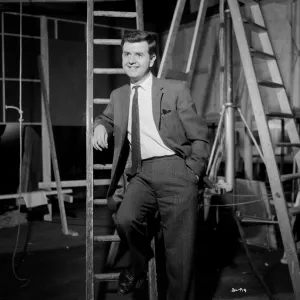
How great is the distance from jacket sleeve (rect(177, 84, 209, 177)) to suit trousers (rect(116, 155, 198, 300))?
0.07 meters

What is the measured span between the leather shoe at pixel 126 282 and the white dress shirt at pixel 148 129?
0.84 m

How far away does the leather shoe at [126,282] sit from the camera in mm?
2572

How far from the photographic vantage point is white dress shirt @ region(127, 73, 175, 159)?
2477 mm

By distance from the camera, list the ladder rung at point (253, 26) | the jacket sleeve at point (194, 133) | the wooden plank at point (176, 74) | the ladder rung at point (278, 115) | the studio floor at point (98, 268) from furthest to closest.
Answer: the wooden plank at point (176, 74) → the ladder rung at point (253, 26) → the ladder rung at point (278, 115) → the studio floor at point (98, 268) → the jacket sleeve at point (194, 133)

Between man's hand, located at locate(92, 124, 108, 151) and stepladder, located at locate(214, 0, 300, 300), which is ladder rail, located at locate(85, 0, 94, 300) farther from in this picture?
stepladder, located at locate(214, 0, 300, 300)

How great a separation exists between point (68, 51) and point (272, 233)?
4710 mm

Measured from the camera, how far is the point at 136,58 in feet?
8.11

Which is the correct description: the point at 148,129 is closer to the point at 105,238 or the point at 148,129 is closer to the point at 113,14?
the point at 105,238

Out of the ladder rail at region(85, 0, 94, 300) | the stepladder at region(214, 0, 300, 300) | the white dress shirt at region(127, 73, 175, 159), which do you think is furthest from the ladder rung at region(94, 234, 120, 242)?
the stepladder at region(214, 0, 300, 300)

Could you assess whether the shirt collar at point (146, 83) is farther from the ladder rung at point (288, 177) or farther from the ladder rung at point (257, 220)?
the ladder rung at point (257, 220)

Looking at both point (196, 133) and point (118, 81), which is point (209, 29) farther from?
point (196, 133)

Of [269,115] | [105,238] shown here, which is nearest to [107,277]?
[105,238]

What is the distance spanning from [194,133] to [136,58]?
0.64 m

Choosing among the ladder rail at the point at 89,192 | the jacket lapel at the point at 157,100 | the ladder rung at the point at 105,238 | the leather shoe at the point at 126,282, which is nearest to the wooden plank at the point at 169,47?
the ladder rail at the point at 89,192
